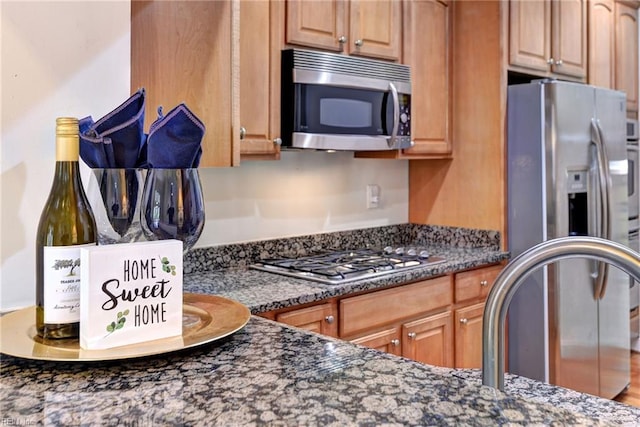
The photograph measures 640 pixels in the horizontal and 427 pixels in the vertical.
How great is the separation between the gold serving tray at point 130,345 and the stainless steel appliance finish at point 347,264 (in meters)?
→ 1.03

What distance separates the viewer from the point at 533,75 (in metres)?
3.17

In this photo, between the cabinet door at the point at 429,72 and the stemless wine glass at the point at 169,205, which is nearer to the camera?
the stemless wine glass at the point at 169,205

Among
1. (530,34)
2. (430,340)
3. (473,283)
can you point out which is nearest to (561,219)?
(473,283)

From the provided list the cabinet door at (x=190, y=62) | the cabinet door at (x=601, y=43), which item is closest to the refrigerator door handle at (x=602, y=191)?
the cabinet door at (x=601, y=43)

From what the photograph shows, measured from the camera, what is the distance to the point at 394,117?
8.80 ft

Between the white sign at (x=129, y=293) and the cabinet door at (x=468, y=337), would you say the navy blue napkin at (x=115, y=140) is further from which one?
the cabinet door at (x=468, y=337)

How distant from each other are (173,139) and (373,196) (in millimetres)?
2193

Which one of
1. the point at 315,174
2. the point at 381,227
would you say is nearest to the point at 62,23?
the point at 315,174

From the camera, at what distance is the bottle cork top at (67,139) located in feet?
3.11

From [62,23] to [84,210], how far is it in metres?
0.66

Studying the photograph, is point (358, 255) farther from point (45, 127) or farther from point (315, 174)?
point (45, 127)

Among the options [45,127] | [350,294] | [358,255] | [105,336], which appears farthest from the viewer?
[358,255]

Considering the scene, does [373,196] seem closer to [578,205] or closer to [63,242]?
[578,205]

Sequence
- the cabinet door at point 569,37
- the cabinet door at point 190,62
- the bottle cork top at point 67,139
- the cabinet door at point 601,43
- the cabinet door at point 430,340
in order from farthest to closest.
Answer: the cabinet door at point 601,43, the cabinet door at point 569,37, the cabinet door at point 430,340, the cabinet door at point 190,62, the bottle cork top at point 67,139
